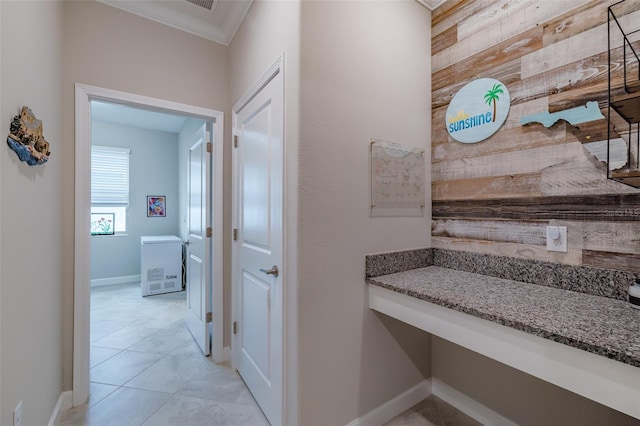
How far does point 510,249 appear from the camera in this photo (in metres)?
1.58

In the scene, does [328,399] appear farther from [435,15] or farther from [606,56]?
[435,15]

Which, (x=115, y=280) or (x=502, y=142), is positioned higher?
(x=502, y=142)

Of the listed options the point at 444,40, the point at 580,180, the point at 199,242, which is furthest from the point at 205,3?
the point at 580,180

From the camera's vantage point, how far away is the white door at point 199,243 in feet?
8.04

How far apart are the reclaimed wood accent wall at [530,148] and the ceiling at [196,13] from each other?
143cm

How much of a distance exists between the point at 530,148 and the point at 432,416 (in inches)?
64.5

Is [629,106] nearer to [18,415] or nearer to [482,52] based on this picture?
[482,52]

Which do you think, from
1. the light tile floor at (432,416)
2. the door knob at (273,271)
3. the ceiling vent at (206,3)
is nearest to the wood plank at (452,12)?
the ceiling vent at (206,3)

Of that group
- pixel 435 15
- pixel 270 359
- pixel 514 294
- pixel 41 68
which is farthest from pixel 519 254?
pixel 41 68

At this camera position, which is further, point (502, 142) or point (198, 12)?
point (198, 12)

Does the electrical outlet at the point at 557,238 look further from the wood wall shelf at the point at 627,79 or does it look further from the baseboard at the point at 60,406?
the baseboard at the point at 60,406

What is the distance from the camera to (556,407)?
4.60ft

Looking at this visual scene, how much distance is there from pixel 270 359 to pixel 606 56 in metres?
2.21

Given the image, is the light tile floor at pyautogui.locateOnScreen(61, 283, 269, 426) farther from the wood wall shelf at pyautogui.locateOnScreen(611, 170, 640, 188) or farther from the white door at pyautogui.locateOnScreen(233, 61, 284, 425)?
the wood wall shelf at pyautogui.locateOnScreen(611, 170, 640, 188)
